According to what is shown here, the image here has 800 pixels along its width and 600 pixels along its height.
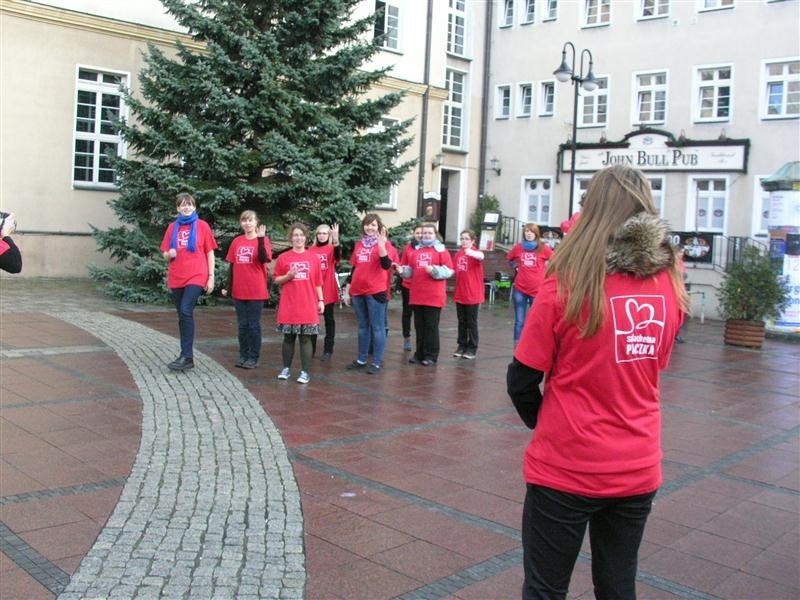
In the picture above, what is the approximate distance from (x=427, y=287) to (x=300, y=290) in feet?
7.29

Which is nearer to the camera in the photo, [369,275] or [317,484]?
[317,484]

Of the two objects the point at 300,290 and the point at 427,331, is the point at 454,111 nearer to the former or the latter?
the point at 427,331

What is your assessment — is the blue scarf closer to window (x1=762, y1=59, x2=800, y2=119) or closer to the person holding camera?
the person holding camera

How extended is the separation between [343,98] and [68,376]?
9.82 metres

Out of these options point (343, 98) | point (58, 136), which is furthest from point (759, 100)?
point (58, 136)

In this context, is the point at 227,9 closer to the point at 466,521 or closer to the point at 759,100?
the point at 466,521

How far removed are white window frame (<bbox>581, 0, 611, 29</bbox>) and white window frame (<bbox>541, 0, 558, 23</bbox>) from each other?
3.83 feet

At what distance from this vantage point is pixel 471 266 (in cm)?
1148

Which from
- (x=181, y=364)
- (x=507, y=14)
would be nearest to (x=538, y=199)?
(x=507, y=14)

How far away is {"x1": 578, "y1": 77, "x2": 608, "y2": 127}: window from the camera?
29.1 metres

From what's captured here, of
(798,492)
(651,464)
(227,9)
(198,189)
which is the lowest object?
(798,492)

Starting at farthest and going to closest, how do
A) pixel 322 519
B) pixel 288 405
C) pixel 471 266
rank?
pixel 471 266, pixel 288 405, pixel 322 519

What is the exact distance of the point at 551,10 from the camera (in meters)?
30.5

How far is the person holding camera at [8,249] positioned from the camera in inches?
181
